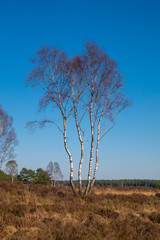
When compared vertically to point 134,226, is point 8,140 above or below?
above

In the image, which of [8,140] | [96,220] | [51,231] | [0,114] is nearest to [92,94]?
[96,220]

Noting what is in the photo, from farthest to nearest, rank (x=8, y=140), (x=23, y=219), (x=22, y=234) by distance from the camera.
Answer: (x=8, y=140), (x=23, y=219), (x=22, y=234)

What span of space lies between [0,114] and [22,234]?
2872cm

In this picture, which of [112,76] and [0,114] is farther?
[0,114]

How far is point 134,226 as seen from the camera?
304 inches

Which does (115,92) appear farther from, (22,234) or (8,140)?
(8,140)

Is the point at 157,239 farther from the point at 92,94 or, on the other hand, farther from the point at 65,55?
the point at 65,55

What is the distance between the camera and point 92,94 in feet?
51.3

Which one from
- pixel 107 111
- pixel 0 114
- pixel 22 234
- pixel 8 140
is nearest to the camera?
pixel 22 234

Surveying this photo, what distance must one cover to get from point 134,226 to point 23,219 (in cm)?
346

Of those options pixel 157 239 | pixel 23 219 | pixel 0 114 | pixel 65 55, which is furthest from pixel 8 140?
pixel 157 239

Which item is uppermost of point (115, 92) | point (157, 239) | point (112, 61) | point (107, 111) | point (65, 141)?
point (112, 61)

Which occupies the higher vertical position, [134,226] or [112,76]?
[112,76]

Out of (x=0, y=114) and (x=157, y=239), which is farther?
(x=0, y=114)
